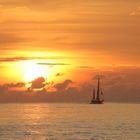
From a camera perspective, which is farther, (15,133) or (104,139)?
(15,133)

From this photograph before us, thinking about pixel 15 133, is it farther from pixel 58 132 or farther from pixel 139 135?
pixel 139 135

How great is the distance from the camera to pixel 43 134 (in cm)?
8994

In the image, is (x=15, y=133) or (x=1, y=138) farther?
(x=15, y=133)

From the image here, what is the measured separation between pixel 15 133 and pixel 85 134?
11847mm

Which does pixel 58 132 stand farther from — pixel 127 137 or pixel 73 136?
pixel 127 137

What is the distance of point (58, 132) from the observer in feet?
306

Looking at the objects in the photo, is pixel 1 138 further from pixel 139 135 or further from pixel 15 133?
pixel 139 135

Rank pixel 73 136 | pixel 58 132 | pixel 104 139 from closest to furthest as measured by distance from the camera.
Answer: pixel 104 139 < pixel 73 136 < pixel 58 132

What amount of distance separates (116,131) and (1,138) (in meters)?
22.3

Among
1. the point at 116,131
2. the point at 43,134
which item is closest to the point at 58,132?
the point at 43,134

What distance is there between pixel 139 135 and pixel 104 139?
8994mm

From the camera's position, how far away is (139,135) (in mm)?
87375

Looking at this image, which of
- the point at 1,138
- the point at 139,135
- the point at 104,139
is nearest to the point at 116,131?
the point at 139,135

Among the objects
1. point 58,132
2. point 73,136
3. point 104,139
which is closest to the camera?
point 104,139
